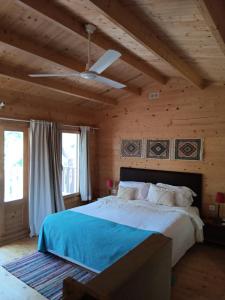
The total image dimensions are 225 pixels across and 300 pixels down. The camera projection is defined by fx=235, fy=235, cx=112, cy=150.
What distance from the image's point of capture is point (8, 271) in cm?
304

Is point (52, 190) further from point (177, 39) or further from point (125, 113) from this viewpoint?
point (177, 39)

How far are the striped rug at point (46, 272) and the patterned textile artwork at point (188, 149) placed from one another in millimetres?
2664

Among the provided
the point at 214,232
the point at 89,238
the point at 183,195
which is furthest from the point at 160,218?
the point at 89,238

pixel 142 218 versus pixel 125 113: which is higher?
pixel 125 113

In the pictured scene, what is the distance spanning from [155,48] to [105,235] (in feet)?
7.44

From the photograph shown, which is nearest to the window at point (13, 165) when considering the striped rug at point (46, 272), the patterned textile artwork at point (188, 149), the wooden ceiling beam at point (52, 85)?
the wooden ceiling beam at point (52, 85)

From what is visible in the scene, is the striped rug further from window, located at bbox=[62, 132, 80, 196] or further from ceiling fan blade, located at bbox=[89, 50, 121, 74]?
ceiling fan blade, located at bbox=[89, 50, 121, 74]

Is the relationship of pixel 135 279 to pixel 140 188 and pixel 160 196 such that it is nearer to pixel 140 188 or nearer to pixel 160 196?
pixel 160 196

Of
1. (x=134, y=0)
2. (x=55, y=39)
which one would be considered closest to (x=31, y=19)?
(x=55, y=39)

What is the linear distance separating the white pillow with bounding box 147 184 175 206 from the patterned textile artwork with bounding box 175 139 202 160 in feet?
2.57

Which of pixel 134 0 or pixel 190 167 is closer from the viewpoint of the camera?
pixel 134 0

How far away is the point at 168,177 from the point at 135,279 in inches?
142

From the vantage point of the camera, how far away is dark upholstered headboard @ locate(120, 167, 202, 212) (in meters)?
4.30

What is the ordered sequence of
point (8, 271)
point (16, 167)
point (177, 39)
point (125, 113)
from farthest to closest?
point (125, 113), point (16, 167), point (8, 271), point (177, 39)
